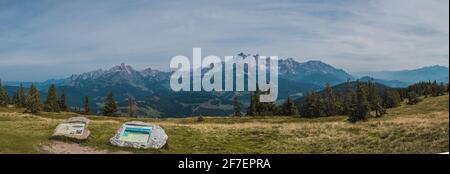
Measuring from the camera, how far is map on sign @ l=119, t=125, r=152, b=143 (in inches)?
1218

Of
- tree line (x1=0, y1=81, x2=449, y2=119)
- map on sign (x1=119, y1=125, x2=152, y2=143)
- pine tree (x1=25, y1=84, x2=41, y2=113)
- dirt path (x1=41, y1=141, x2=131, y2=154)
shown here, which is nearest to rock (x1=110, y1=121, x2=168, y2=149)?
map on sign (x1=119, y1=125, x2=152, y2=143)

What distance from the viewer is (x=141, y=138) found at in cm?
3106

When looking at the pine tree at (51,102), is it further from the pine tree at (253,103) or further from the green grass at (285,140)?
the green grass at (285,140)

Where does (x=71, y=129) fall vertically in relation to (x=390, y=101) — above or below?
above

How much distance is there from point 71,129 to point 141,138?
6.01m

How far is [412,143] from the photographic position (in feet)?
91.3

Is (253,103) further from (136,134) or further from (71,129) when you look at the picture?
(136,134)

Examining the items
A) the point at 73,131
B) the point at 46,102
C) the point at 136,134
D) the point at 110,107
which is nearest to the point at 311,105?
the point at 110,107

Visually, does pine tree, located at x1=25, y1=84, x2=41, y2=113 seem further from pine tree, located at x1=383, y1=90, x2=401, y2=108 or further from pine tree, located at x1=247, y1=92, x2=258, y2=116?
pine tree, located at x1=383, y1=90, x2=401, y2=108

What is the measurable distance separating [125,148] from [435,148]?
58.5ft

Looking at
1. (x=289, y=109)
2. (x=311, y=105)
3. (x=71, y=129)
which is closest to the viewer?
(x=71, y=129)

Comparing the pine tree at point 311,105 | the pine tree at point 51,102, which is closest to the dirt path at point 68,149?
the pine tree at point 311,105
